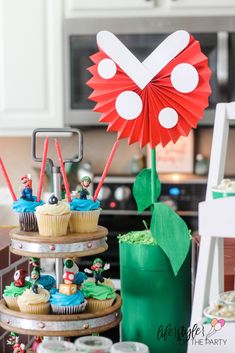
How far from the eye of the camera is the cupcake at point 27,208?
110cm

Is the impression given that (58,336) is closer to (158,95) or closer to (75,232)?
(75,232)

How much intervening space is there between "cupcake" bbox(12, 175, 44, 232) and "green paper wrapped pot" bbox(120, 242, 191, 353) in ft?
0.55

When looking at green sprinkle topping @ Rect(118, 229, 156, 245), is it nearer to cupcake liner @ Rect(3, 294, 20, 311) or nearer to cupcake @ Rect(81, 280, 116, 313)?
cupcake @ Rect(81, 280, 116, 313)

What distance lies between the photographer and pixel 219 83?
2.83m

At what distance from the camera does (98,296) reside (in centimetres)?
107

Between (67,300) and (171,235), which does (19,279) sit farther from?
(171,235)

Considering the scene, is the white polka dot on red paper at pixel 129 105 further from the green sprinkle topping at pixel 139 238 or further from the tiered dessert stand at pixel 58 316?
the green sprinkle topping at pixel 139 238

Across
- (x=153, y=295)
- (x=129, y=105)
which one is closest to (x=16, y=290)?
(x=153, y=295)

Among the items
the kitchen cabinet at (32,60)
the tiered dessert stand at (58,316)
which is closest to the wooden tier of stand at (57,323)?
the tiered dessert stand at (58,316)

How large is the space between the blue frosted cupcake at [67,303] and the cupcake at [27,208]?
13 cm

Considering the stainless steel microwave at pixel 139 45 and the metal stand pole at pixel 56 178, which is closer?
the metal stand pole at pixel 56 178

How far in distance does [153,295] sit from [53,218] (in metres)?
0.23

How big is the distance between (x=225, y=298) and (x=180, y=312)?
19cm

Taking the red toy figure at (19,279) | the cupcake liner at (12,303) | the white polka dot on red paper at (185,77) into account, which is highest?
the white polka dot on red paper at (185,77)
